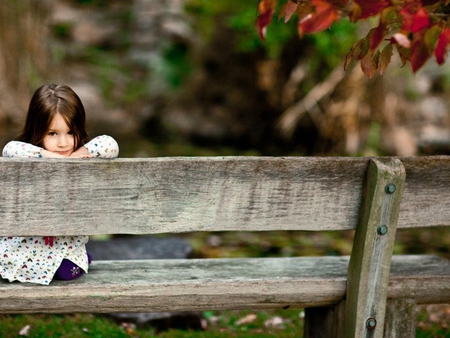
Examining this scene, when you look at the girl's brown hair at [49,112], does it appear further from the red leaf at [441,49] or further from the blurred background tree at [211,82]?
the blurred background tree at [211,82]

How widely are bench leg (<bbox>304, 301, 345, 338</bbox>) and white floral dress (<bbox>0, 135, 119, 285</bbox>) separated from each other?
0.99 metres

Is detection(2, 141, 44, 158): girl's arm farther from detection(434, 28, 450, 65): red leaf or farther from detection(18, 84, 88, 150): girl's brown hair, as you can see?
detection(434, 28, 450, 65): red leaf

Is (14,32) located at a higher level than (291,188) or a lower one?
higher

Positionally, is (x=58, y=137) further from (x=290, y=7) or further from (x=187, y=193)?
(x=290, y=7)

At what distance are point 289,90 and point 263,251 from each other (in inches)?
141

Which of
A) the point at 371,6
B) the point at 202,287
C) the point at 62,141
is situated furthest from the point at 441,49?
the point at 62,141

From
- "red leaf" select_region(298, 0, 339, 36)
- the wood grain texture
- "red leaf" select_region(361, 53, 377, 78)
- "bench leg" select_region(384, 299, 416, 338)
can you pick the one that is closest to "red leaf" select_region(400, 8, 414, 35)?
"red leaf" select_region(298, 0, 339, 36)

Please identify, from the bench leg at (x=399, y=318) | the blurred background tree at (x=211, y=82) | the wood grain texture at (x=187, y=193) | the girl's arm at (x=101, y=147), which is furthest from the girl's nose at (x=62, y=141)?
the blurred background tree at (x=211, y=82)

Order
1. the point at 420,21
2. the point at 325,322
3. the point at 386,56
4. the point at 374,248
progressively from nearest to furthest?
the point at 420,21
the point at 386,56
the point at 374,248
the point at 325,322

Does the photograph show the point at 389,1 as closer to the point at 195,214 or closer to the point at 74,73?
the point at 195,214

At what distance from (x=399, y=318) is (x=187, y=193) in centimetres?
101

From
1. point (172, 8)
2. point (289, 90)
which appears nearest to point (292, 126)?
point (289, 90)

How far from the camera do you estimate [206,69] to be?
31.8 ft

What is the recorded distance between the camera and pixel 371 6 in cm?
199
